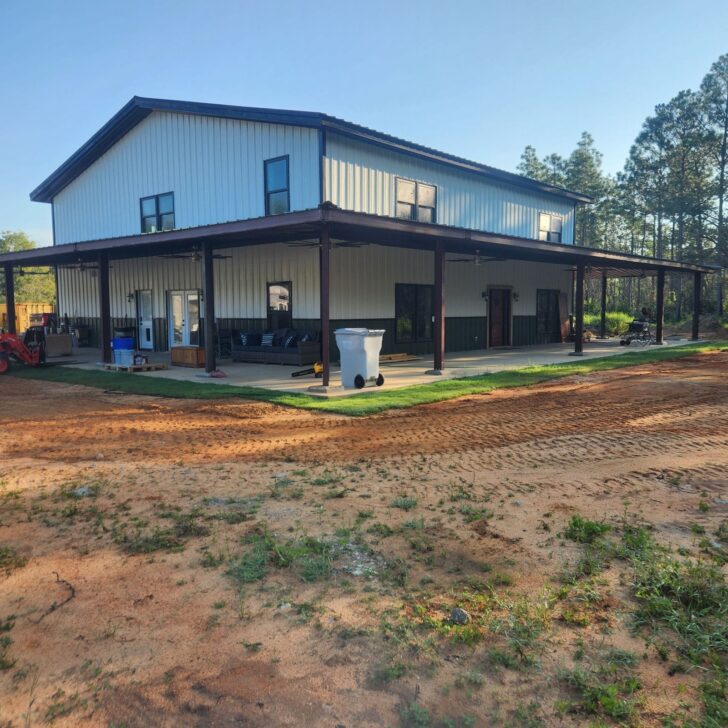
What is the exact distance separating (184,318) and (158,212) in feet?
11.4

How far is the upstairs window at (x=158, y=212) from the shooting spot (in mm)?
18719

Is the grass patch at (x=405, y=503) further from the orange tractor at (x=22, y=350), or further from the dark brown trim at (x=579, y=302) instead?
the dark brown trim at (x=579, y=302)

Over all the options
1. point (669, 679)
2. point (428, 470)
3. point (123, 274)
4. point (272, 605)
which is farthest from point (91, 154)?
point (669, 679)

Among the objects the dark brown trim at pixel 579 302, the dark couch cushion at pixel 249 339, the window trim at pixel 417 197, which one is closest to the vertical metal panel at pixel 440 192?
the window trim at pixel 417 197

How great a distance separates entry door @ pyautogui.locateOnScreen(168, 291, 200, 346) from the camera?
755 inches

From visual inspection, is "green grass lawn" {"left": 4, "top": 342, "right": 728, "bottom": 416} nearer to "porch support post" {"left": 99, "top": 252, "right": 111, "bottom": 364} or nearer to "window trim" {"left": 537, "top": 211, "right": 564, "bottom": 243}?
"porch support post" {"left": 99, "top": 252, "right": 111, "bottom": 364}

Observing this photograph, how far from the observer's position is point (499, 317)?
21781 millimetres

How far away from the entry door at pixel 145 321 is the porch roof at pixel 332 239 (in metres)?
2.66

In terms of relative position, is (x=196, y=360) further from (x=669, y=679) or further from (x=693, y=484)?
(x=669, y=679)

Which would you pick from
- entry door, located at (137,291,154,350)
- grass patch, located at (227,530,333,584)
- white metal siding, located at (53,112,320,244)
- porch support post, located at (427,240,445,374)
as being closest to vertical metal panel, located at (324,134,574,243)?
white metal siding, located at (53,112,320,244)

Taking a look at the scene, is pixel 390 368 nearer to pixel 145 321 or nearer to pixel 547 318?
pixel 145 321

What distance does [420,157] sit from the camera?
57.0 feet

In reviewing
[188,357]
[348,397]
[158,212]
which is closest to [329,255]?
[348,397]

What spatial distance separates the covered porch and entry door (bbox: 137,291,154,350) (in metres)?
2.33
